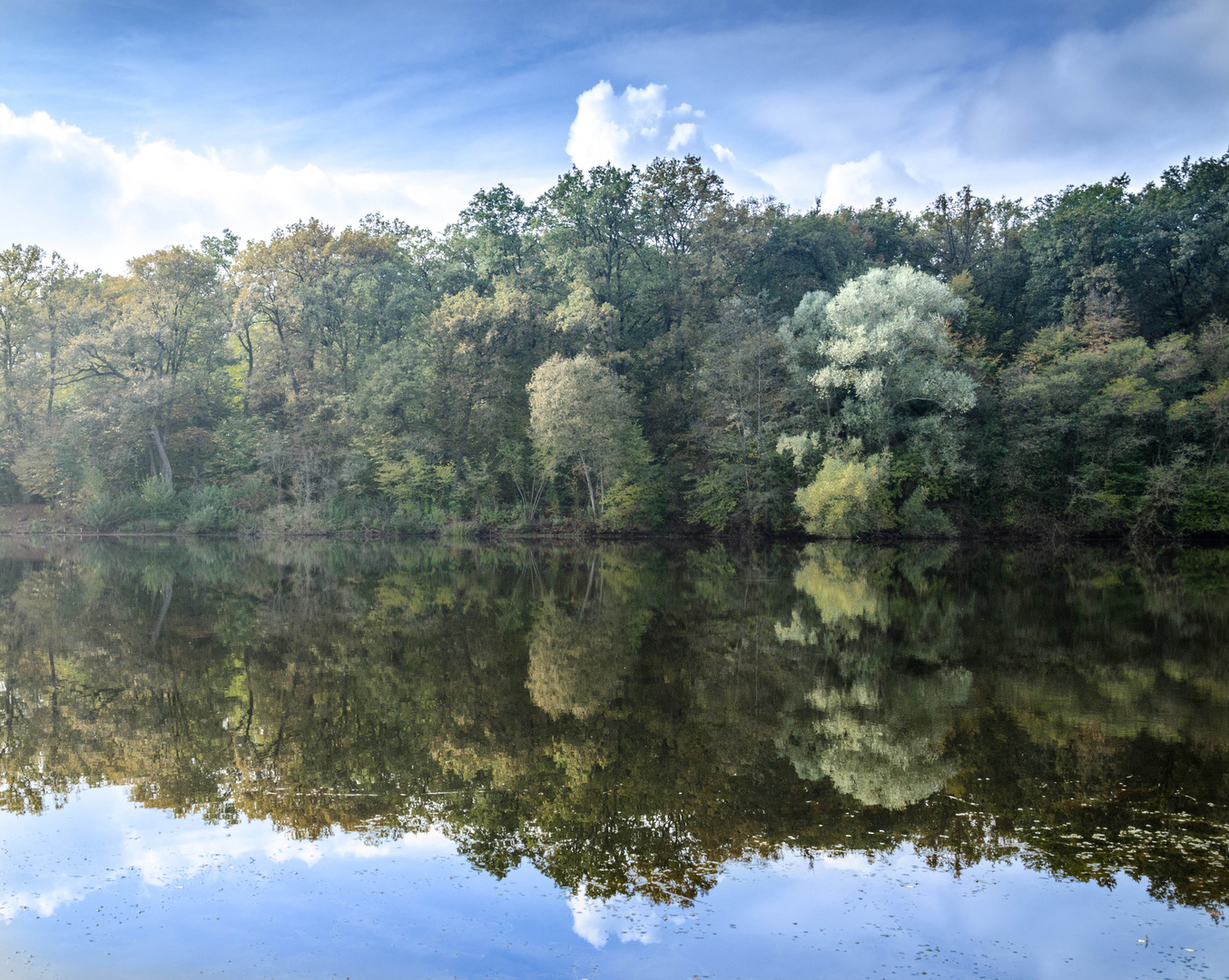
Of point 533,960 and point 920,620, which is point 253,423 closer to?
point 920,620

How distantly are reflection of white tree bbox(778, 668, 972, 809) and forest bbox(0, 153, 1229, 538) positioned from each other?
87.3 ft

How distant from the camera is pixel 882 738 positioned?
29.5ft

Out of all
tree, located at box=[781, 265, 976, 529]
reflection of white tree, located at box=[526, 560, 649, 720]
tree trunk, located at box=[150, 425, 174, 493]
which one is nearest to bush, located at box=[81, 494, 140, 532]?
tree trunk, located at box=[150, 425, 174, 493]

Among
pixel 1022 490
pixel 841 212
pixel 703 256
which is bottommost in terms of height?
pixel 1022 490

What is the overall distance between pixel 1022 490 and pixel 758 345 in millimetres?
14345

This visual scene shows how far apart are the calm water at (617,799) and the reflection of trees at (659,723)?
46 millimetres

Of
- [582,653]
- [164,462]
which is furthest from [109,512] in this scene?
[582,653]

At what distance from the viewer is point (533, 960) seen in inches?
203

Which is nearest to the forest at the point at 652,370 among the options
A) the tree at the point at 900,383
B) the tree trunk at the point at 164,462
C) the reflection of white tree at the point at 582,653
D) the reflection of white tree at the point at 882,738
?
the tree at the point at 900,383

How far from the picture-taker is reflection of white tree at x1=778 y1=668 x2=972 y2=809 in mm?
7695

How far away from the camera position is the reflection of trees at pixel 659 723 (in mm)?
6758

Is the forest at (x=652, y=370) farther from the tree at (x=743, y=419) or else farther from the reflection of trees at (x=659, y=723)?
the reflection of trees at (x=659, y=723)

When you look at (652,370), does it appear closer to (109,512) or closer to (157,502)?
(157,502)

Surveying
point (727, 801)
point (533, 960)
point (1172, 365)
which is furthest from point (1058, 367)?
point (533, 960)
